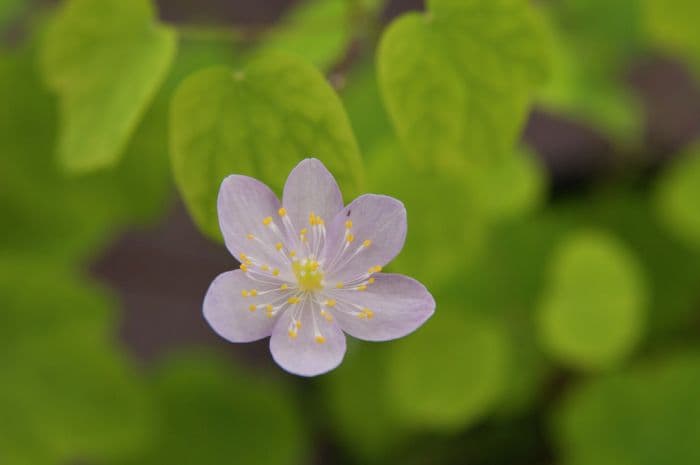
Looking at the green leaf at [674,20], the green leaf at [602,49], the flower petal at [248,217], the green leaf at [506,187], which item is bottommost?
the green leaf at [506,187]

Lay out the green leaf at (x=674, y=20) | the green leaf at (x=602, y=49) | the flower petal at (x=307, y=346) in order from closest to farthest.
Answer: the flower petal at (x=307, y=346) < the green leaf at (x=674, y=20) < the green leaf at (x=602, y=49)

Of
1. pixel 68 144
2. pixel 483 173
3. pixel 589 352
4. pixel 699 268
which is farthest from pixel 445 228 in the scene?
pixel 699 268

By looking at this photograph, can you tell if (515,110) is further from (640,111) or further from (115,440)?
(640,111)

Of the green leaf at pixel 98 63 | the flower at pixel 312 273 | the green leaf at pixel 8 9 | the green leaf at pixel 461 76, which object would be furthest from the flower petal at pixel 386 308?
the green leaf at pixel 8 9

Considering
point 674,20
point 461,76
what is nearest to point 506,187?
point 674,20

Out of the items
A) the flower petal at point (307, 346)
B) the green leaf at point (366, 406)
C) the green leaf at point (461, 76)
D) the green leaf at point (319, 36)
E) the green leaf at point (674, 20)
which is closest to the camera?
the flower petal at point (307, 346)

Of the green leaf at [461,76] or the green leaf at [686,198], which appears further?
the green leaf at [686,198]

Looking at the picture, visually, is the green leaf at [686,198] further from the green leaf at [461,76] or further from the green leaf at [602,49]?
the green leaf at [461,76]

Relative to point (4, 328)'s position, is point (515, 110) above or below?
above
